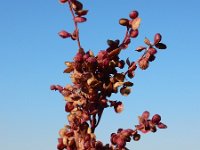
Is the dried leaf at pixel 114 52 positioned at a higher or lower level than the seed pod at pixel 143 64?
higher

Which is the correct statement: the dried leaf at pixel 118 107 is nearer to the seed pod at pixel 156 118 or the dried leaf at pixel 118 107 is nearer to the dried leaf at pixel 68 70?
the seed pod at pixel 156 118

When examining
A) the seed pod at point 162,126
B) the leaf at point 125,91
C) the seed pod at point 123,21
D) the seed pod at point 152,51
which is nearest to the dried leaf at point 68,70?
the leaf at point 125,91

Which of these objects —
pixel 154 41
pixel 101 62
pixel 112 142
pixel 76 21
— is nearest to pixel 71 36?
pixel 76 21

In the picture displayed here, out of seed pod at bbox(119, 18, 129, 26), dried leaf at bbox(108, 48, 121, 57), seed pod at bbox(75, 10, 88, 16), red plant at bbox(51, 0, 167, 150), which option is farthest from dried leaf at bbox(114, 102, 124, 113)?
seed pod at bbox(75, 10, 88, 16)

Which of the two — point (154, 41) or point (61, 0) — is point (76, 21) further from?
point (154, 41)

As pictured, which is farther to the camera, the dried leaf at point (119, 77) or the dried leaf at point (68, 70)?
the dried leaf at point (68, 70)

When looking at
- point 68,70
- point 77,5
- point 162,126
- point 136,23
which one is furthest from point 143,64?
point 77,5

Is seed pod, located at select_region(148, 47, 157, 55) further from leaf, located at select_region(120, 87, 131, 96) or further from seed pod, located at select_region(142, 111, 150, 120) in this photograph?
seed pod, located at select_region(142, 111, 150, 120)

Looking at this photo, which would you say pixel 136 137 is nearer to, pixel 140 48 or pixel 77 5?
pixel 140 48
